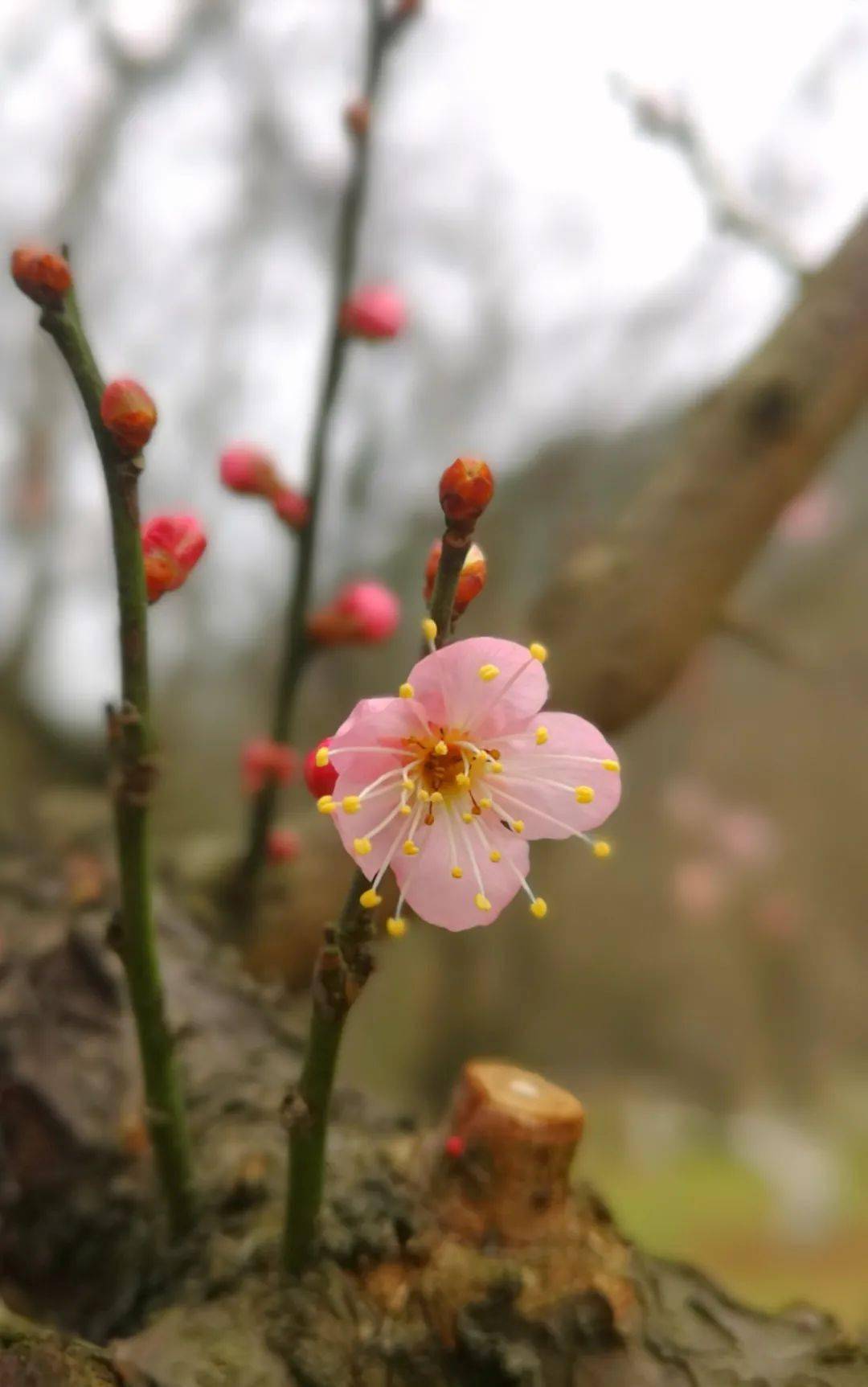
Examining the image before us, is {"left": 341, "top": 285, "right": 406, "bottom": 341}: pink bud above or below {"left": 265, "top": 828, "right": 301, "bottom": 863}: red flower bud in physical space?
above

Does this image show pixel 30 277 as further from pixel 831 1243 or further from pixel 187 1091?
pixel 831 1243

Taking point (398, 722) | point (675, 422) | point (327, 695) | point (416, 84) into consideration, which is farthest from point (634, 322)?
point (398, 722)

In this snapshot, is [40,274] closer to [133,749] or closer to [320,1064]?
[133,749]

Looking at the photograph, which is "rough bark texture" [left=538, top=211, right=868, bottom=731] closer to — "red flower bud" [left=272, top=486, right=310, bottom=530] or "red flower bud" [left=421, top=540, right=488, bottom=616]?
"red flower bud" [left=272, top=486, right=310, bottom=530]

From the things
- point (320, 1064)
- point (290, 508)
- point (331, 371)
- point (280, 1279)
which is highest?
point (331, 371)

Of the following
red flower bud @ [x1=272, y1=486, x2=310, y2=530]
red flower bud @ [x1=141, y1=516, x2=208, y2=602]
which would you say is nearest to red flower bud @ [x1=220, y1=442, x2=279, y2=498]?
red flower bud @ [x1=272, y1=486, x2=310, y2=530]

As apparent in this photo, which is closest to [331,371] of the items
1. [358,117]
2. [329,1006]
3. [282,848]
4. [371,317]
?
[371,317]
